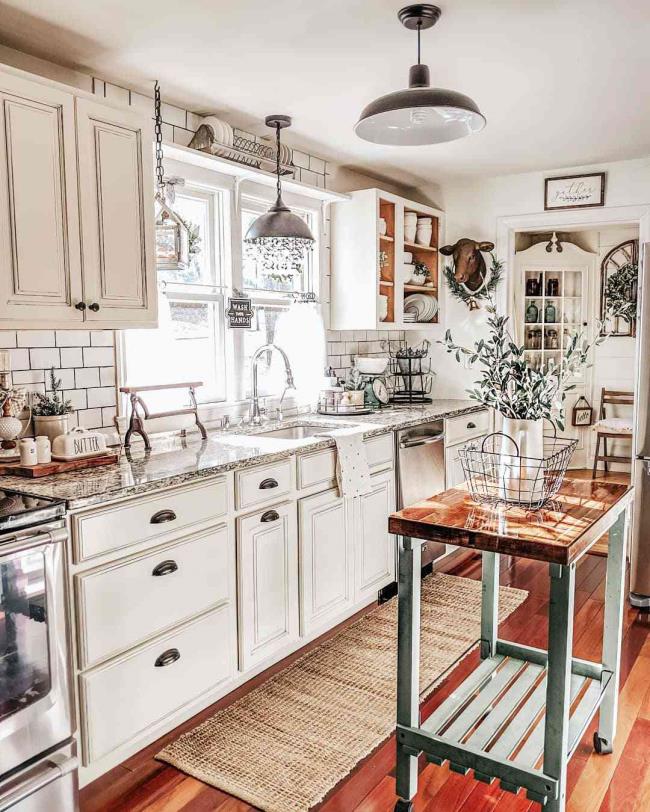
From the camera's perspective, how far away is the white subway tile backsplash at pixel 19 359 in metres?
2.63

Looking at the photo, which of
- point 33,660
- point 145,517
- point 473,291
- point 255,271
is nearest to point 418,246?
point 473,291

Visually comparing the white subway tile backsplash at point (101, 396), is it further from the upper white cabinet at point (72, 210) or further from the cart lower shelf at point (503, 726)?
the cart lower shelf at point (503, 726)

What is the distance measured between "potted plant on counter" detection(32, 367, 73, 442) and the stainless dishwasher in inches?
70.5

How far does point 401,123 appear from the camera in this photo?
2.35 metres

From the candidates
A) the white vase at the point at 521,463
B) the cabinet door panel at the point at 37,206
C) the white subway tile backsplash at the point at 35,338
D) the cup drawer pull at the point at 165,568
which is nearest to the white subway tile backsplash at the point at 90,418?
the white subway tile backsplash at the point at 35,338

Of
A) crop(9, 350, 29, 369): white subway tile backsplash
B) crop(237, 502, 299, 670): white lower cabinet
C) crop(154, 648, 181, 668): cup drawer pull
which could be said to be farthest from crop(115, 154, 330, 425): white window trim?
crop(154, 648, 181, 668): cup drawer pull

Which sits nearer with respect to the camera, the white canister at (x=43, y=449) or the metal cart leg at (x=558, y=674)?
the metal cart leg at (x=558, y=674)

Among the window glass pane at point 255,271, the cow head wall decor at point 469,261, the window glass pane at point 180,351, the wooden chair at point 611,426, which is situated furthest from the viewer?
the wooden chair at point 611,426

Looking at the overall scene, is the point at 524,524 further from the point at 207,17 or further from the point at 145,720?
the point at 207,17

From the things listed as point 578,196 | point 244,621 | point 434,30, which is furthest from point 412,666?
point 578,196

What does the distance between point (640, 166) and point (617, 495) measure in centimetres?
298

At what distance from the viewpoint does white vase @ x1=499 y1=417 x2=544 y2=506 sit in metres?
2.13

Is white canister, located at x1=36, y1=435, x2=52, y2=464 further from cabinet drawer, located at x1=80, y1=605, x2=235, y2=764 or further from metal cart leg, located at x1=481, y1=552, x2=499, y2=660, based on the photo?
metal cart leg, located at x1=481, y1=552, x2=499, y2=660

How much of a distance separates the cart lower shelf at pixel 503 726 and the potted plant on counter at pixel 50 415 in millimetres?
1602
